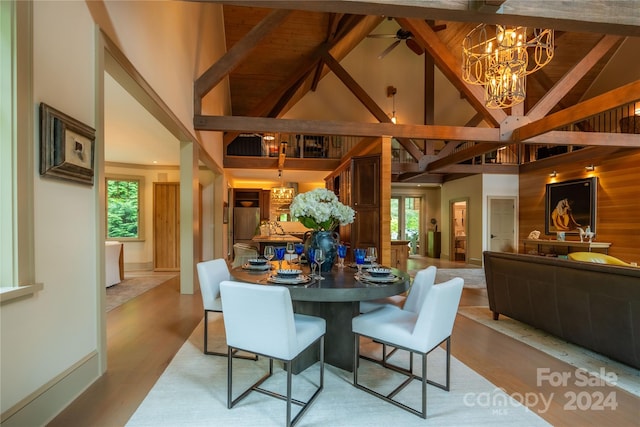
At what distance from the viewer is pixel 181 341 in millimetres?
2895

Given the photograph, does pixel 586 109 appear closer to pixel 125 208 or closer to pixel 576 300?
pixel 576 300

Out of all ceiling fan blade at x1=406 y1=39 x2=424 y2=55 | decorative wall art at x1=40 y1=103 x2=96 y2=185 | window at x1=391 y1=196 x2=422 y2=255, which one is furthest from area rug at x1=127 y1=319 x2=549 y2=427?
window at x1=391 y1=196 x2=422 y2=255

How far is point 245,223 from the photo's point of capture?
10.8m

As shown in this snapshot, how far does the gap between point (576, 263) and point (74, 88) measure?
3.97 m

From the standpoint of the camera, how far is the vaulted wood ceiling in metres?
2.30

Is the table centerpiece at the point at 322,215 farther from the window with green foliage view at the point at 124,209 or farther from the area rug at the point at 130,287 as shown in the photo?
the window with green foliage view at the point at 124,209

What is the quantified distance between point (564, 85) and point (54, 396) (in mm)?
7442

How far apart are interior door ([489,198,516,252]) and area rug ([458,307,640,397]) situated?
5656mm

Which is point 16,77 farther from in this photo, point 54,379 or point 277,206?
point 277,206

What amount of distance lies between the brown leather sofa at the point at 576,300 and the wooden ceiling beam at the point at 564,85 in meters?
3.33

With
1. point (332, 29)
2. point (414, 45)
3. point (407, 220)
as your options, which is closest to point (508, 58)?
point (332, 29)

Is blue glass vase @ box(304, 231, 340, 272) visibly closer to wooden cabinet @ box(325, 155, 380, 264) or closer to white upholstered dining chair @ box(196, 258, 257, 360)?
white upholstered dining chair @ box(196, 258, 257, 360)

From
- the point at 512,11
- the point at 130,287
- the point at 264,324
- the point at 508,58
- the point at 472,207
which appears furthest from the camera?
the point at 472,207

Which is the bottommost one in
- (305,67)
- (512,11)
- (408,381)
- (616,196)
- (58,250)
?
(408,381)
